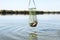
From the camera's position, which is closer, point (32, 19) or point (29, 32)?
point (29, 32)

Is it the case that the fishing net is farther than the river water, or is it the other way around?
the fishing net

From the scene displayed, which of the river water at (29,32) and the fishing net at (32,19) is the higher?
the fishing net at (32,19)

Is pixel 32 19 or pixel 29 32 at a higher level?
pixel 32 19

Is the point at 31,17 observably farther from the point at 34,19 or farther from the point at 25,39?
the point at 25,39

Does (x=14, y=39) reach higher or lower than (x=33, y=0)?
lower

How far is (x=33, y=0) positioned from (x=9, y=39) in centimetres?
417

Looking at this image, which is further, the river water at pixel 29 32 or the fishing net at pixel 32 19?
the fishing net at pixel 32 19

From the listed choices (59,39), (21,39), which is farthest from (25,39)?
(59,39)

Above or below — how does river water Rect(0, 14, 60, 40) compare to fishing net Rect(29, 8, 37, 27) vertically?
Result: below

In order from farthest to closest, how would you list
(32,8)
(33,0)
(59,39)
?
(32,8), (33,0), (59,39)

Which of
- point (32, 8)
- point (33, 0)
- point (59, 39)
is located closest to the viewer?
point (59, 39)

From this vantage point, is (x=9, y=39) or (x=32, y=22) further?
(x=32, y=22)

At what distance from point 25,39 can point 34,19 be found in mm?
4531

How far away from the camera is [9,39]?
49.7 ft
